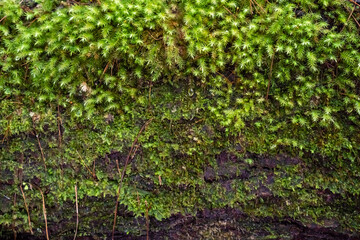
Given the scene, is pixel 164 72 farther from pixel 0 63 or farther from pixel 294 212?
pixel 294 212

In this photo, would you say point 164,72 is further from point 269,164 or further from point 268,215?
point 268,215

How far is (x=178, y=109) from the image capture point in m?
2.10

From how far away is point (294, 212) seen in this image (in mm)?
2039

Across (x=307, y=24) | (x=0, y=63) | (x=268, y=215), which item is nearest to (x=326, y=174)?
(x=268, y=215)

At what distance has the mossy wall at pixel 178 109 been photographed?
1951mm

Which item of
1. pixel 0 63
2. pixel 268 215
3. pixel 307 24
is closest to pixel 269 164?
pixel 268 215

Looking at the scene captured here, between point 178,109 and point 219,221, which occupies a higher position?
point 178,109

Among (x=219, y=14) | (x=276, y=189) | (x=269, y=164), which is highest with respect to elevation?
(x=219, y=14)

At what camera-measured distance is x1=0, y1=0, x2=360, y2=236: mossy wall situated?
195cm

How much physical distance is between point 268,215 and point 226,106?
1.01 metres

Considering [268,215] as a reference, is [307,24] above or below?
above

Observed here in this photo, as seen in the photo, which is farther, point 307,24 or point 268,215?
point 268,215

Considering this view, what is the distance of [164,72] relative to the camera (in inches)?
81.1

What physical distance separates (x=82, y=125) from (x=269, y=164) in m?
1.68
